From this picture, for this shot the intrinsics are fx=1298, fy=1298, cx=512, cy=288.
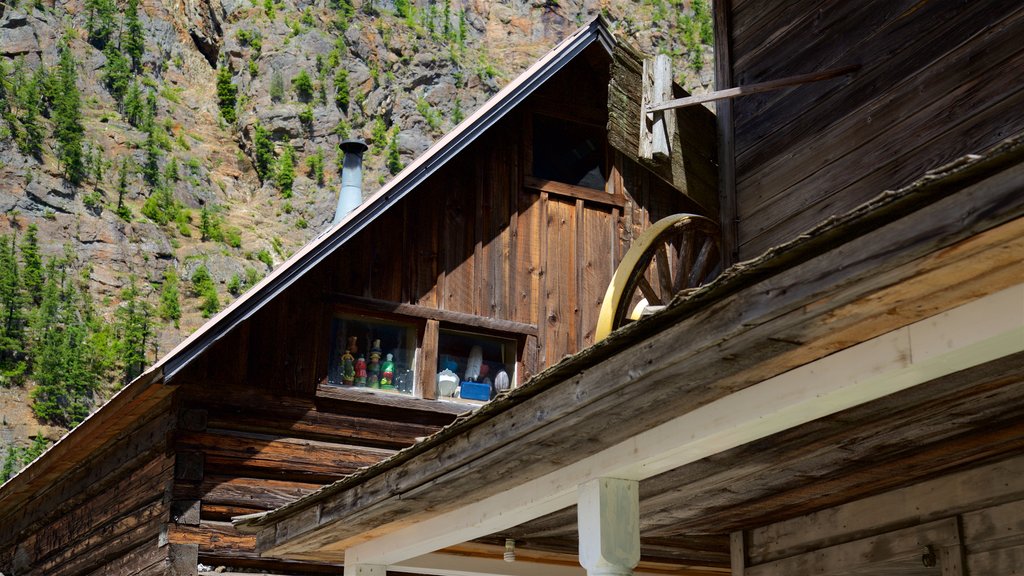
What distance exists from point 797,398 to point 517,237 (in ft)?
26.3

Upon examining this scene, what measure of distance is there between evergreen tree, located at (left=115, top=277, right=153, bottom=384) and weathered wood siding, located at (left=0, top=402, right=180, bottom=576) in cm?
3851

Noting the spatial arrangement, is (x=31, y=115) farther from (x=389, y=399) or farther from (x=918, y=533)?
(x=918, y=533)

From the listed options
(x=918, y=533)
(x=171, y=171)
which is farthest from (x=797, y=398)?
(x=171, y=171)

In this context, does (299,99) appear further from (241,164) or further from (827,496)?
(827,496)

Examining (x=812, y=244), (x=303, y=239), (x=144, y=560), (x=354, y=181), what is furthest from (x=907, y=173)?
(x=303, y=239)

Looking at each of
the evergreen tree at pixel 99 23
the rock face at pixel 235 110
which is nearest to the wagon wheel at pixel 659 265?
the rock face at pixel 235 110

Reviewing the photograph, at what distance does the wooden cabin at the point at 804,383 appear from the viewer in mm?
3758

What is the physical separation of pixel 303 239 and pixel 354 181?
46370 millimetres

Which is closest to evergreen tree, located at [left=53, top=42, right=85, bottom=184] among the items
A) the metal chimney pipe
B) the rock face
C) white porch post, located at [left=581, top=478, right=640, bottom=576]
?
the rock face

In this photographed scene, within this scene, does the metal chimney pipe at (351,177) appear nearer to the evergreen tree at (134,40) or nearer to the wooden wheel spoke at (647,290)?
the wooden wheel spoke at (647,290)

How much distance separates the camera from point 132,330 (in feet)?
176

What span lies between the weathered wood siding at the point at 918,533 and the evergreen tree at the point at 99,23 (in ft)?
216

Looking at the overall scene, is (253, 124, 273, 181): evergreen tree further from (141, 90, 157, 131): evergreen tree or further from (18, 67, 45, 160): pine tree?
(18, 67, 45, 160): pine tree

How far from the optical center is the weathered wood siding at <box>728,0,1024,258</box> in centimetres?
640
